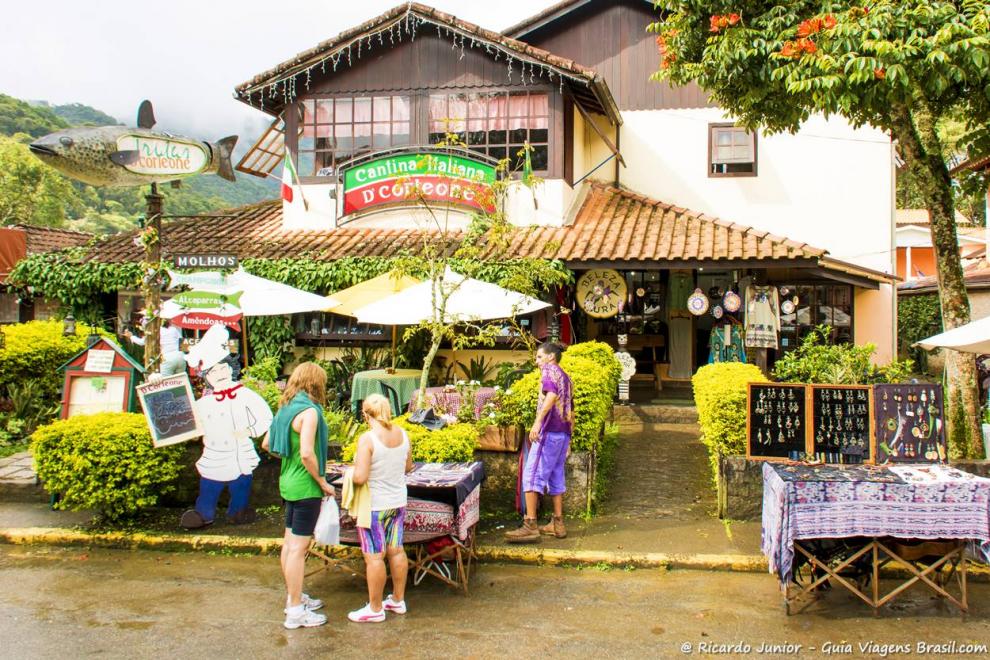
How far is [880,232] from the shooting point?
1571 centimetres

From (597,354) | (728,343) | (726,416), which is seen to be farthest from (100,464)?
(728,343)

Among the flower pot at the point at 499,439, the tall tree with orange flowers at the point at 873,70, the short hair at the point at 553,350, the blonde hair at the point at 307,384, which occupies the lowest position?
the flower pot at the point at 499,439

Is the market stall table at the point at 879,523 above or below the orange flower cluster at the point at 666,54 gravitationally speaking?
below

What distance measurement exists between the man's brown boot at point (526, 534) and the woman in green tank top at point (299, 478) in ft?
6.88

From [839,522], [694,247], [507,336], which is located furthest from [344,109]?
[839,522]

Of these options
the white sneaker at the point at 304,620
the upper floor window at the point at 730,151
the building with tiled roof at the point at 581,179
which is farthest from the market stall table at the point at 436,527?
the upper floor window at the point at 730,151

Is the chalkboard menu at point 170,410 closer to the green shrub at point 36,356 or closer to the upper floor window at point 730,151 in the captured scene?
the green shrub at point 36,356

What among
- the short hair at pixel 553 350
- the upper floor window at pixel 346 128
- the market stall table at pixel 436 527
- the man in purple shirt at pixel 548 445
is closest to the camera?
the market stall table at pixel 436 527

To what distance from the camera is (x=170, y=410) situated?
7.96m

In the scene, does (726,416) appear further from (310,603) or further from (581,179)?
(581,179)

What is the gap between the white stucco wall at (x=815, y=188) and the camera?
15.7m

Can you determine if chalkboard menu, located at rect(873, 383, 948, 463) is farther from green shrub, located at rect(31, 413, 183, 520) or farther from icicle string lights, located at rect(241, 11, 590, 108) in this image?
icicle string lights, located at rect(241, 11, 590, 108)

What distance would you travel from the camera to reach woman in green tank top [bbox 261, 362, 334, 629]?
5492 millimetres

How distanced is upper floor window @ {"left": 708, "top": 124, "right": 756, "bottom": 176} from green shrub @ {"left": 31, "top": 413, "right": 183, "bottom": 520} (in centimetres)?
1204
